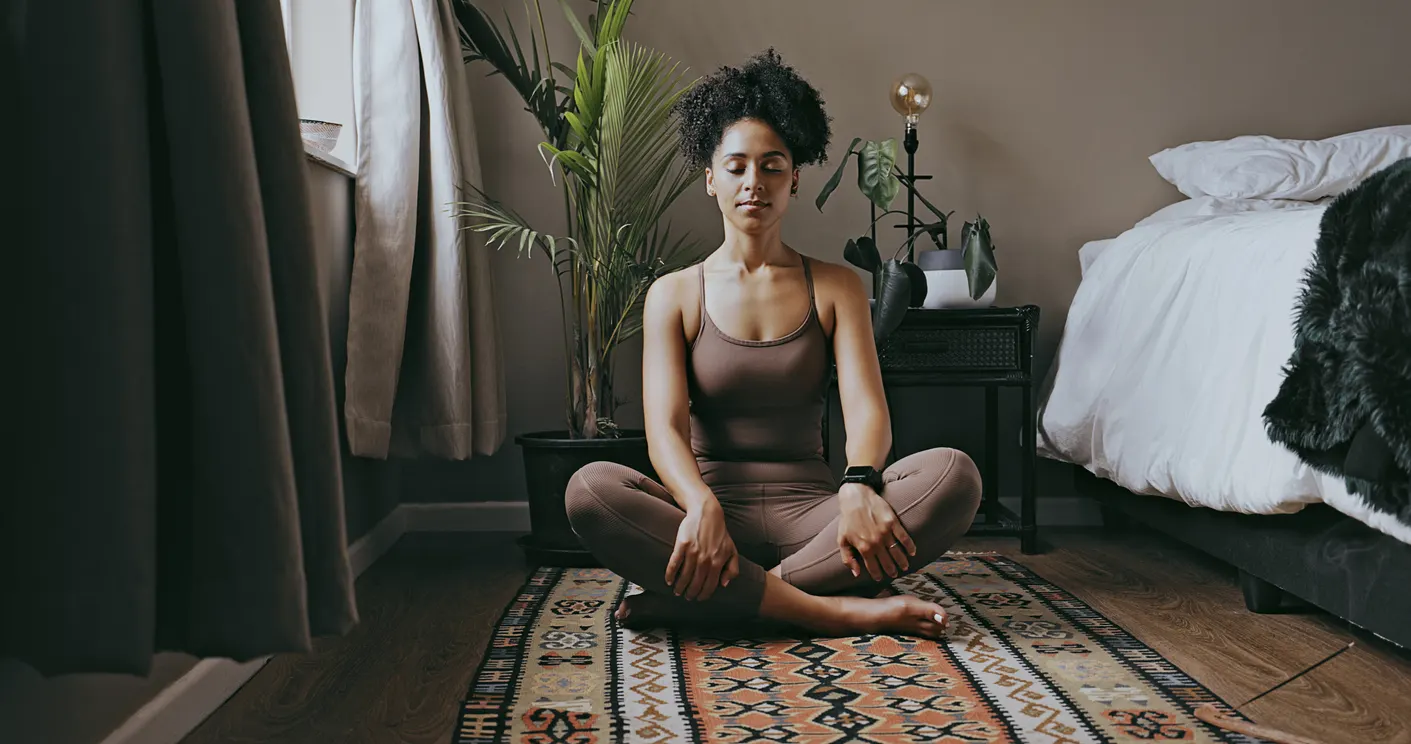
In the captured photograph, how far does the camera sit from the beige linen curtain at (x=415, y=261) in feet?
7.57

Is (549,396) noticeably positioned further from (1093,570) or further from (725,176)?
(1093,570)

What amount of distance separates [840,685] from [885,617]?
25 cm

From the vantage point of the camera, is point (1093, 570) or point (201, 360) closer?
point (201, 360)

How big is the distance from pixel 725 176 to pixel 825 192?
0.78 meters

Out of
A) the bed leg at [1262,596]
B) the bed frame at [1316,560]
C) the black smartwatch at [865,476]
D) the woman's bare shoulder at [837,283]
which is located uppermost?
the woman's bare shoulder at [837,283]

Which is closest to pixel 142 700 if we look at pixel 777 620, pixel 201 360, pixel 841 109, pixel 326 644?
pixel 326 644

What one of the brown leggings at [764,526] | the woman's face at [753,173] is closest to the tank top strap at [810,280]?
the woman's face at [753,173]

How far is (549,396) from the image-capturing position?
301 cm

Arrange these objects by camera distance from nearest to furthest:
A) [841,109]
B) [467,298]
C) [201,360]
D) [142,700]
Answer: [201,360] → [142,700] → [467,298] → [841,109]

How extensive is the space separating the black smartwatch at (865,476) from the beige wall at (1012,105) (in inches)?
48.8

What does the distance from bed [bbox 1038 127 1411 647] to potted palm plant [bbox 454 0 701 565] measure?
38.2 inches

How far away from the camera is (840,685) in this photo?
1518 millimetres

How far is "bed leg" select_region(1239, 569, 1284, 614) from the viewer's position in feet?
6.40

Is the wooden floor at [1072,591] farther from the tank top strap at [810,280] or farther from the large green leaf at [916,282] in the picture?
the tank top strap at [810,280]
